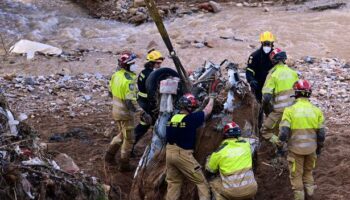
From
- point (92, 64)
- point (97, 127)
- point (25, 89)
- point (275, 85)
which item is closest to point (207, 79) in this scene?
point (275, 85)

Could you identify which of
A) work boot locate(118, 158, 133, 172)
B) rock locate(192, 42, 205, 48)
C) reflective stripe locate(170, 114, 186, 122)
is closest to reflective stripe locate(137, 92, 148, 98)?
work boot locate(118, 158, 133, 172)

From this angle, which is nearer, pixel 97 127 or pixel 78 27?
pixel 97 127

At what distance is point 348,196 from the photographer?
8.23 metres

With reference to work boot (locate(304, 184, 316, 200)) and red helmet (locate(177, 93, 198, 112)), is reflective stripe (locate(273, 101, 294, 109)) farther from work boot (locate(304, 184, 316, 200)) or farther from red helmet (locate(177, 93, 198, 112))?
red helmet (locate(177, 93, 198, 112))

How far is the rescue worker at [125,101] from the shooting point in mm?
9102

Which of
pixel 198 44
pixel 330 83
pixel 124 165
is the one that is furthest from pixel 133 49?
pixel 124 165

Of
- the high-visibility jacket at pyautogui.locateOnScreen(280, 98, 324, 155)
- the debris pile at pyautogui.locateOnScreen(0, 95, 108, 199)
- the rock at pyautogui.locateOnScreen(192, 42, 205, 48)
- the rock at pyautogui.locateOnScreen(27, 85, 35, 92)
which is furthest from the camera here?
the rock at pyautogui.locateOnScreen(192, 42, 205, 48)

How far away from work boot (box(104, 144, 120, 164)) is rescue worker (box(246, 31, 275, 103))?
7.61 ft

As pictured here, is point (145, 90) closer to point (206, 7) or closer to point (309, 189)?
point (309, 189)

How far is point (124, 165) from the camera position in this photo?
9.43 metres

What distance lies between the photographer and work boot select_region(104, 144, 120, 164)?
31.3ft

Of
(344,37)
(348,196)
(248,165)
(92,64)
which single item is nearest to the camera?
(248,165)

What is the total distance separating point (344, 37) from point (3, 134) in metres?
14.1

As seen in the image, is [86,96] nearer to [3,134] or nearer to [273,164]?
[273,164]
